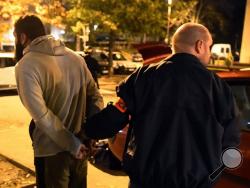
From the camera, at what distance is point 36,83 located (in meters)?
2.67

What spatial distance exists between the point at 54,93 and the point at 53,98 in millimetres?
36

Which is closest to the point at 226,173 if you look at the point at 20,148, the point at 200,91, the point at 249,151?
the point at 249,151

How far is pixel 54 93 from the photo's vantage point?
2844 mm

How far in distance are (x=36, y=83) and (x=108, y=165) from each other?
0.79 m

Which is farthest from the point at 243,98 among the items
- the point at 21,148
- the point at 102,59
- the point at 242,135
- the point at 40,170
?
the point at 102,59

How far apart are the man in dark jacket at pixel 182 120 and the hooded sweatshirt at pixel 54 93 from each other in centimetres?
70

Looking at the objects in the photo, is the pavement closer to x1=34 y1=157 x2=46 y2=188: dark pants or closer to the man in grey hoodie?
x1=34 y1=157 x2=46 y2=188: dark pants

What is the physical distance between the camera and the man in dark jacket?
2102 mm

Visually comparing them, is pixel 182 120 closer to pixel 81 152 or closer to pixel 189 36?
pixel 189 36

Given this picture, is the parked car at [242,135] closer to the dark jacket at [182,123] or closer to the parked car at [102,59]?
the dark jacket at [182,123]

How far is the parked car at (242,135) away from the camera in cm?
265

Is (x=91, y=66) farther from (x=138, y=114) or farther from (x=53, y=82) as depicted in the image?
(x=138, y=114)

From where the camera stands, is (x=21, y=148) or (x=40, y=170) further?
(x=21, y=148)

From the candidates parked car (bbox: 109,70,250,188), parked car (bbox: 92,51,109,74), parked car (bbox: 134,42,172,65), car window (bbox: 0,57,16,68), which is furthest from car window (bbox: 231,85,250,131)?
parked car (bbox: 92,51,109,74)
